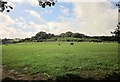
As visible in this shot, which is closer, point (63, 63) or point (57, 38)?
point (63, 63)

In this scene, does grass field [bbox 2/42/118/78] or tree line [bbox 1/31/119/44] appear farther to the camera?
tree line [bbox 1/31/119/44]

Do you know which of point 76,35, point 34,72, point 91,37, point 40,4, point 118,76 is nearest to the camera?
point 118,76

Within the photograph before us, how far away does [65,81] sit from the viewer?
19.2m

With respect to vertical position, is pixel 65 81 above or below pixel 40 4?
below

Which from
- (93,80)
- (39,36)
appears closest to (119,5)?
(93,80)

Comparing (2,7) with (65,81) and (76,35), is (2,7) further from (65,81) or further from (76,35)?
(76,35)

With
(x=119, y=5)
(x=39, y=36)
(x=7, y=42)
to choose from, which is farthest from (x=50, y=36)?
(x=119, y=5)

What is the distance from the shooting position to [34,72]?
84.5 feet

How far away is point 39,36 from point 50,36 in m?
8.64

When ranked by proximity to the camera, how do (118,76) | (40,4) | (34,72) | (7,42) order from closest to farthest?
(118,76) < (40,4) < (34,72) < (7,42)

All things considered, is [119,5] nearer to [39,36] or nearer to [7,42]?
[7,42]

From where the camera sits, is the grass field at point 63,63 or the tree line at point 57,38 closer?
the grass field at point 63,63

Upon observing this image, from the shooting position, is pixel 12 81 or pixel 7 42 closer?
pixel 12 81

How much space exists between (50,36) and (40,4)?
124026 mm
